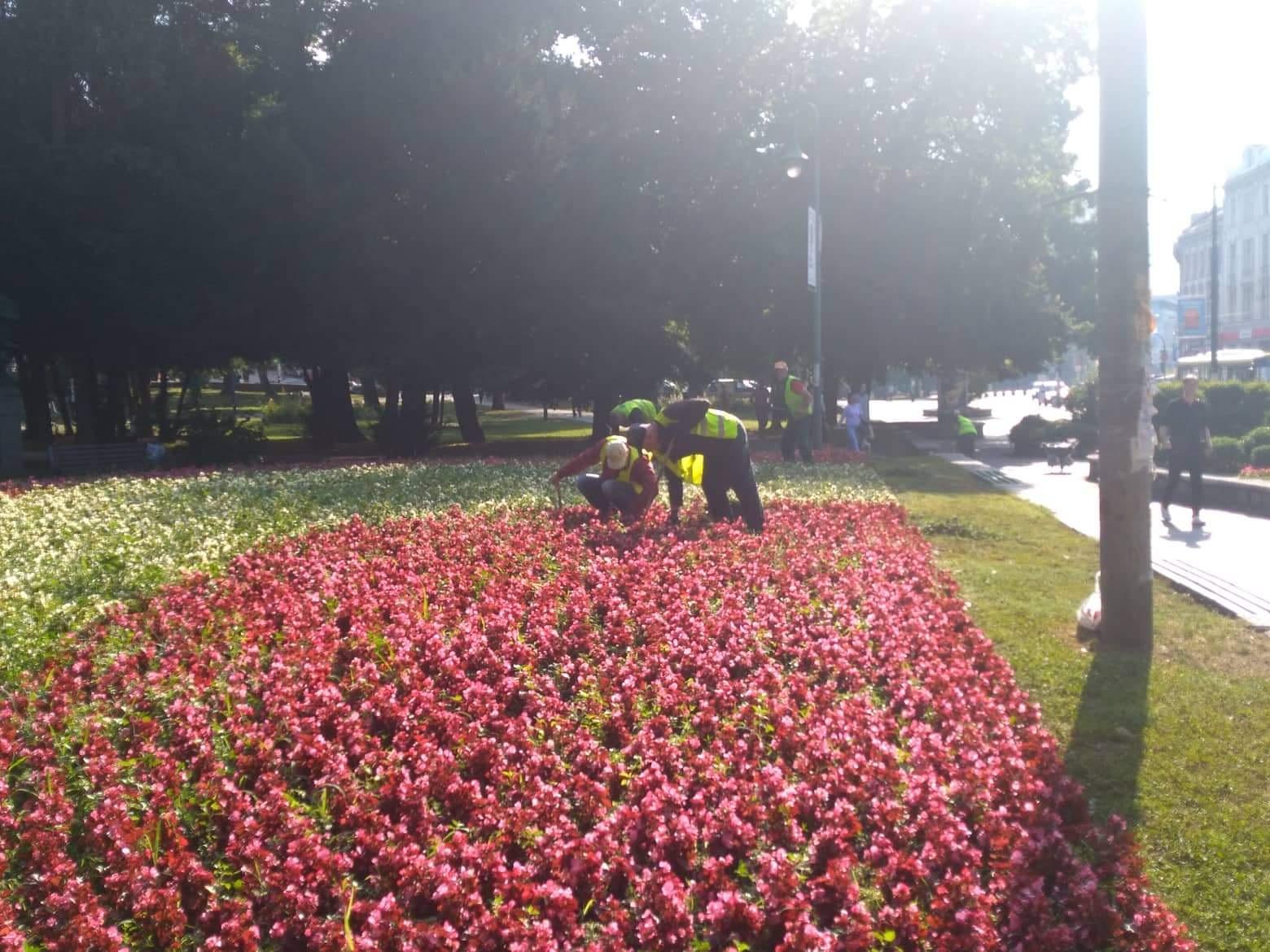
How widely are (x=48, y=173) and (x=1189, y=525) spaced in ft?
76.7

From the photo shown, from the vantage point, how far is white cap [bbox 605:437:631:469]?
34.3 feet

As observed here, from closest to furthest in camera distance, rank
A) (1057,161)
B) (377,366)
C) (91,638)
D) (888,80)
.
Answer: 1. (91,638)
2. (377,366)
3. (888,80)
4. (1057,161)

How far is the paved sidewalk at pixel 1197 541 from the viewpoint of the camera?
9.35 metres

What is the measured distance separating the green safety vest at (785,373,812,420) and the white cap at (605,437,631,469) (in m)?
9.10

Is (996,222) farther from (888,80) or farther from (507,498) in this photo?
(507,498)

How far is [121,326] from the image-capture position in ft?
91.0

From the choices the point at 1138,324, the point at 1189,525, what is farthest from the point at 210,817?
the point at 1189,525

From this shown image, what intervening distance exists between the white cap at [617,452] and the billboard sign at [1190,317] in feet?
161

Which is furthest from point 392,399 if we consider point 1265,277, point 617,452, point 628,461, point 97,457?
point 1265,277

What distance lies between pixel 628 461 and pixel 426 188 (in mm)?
16711

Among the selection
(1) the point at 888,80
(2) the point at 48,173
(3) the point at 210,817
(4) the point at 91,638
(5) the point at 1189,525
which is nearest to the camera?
(3) the point at 210,817

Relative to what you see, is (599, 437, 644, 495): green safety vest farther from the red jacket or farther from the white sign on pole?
the white sign on pole

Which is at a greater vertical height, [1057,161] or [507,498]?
[1057,161]

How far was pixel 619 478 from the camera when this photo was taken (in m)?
11.4
